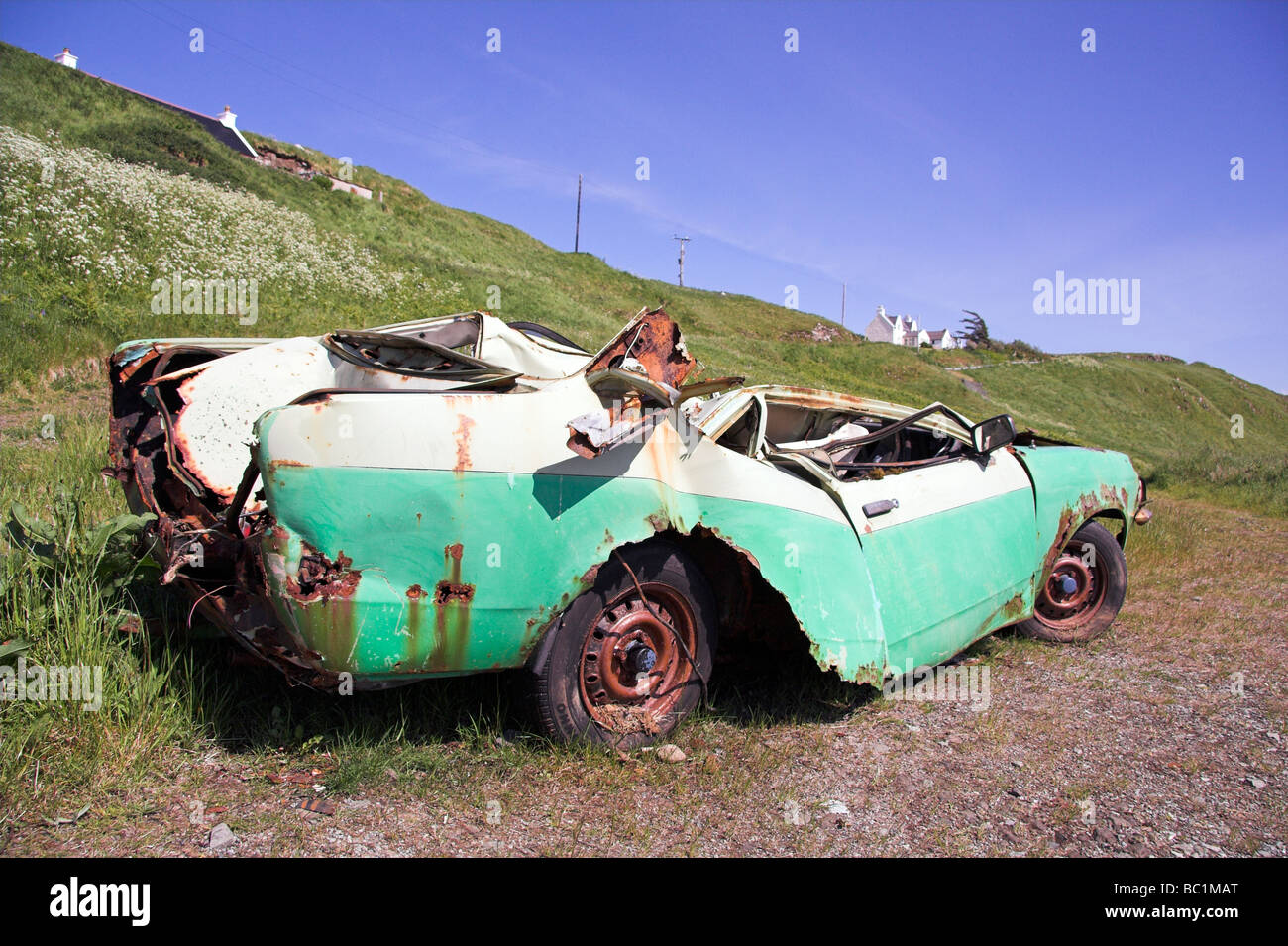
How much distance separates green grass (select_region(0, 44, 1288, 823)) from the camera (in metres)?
3.03

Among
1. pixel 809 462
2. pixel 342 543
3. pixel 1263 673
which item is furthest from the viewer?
pixel 1263 673

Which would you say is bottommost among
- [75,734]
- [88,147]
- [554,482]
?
[75,734]

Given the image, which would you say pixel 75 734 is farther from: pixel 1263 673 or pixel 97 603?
pixel 1263 673

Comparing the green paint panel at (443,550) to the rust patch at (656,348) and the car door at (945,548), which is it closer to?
the rust patch at (656,348)

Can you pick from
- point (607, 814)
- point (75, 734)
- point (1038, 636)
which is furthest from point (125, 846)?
point (1038, 636)

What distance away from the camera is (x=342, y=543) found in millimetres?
2477

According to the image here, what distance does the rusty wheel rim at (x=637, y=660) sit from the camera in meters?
3.11

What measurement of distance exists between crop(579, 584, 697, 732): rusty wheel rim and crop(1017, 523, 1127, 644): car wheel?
9.47 feet

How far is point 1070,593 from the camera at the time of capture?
5.09m
